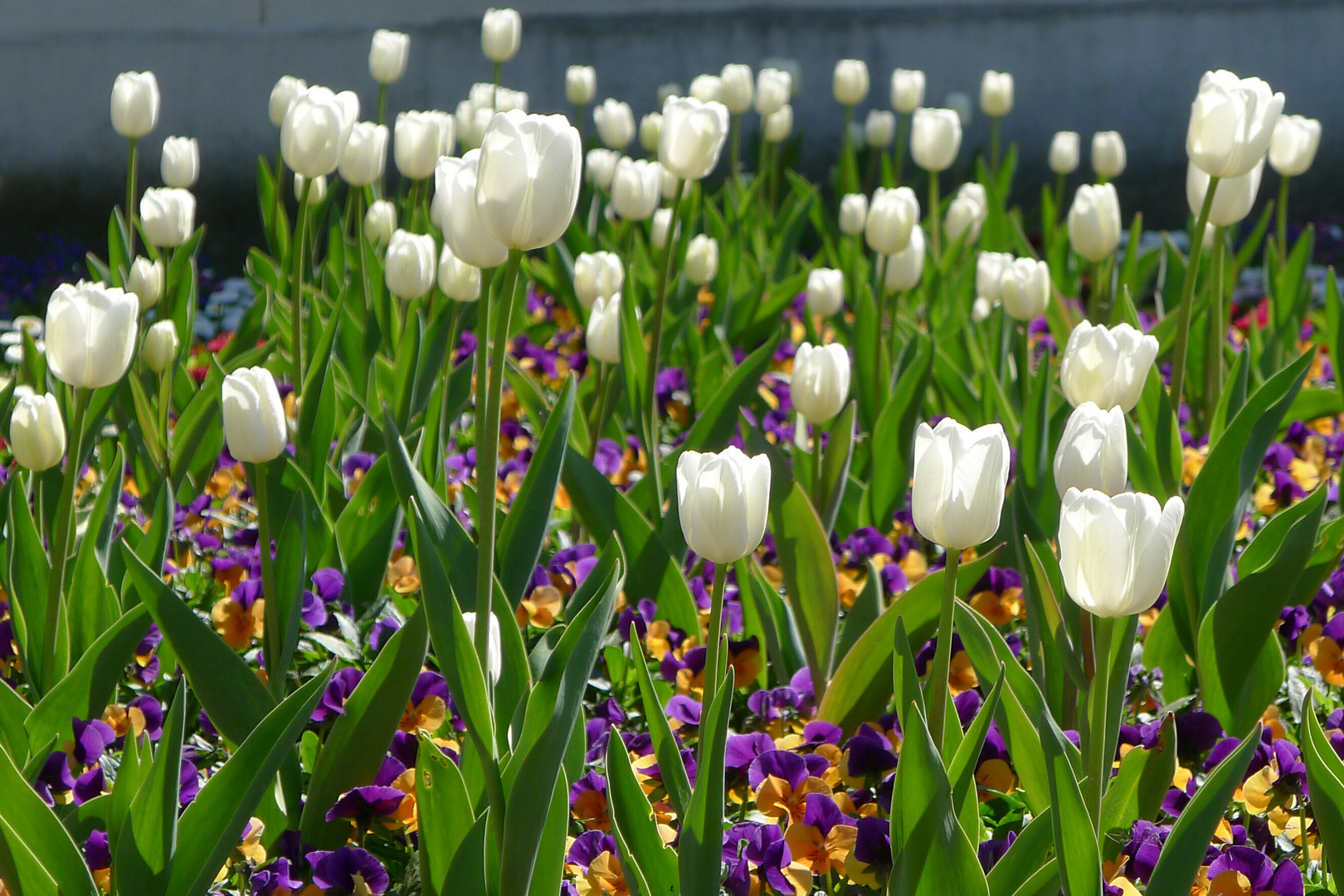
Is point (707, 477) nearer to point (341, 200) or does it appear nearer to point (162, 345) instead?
point (162, 345)

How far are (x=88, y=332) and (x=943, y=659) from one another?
99cm

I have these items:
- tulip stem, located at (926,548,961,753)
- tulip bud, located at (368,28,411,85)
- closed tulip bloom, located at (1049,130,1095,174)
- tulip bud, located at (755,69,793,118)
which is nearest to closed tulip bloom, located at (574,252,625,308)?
tulip bud, located at (368,28,411,85)

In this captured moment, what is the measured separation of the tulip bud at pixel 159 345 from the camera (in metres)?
2.29

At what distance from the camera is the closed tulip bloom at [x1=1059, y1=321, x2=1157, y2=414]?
1494 mm

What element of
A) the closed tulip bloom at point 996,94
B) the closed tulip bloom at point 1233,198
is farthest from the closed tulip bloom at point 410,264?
the closed tulip bloom at point 996,94

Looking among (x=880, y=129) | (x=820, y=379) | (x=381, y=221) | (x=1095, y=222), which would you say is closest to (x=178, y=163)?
A: (x=381, y=221)

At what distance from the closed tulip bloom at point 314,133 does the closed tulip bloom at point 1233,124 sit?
4.34ft

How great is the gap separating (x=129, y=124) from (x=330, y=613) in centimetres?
145

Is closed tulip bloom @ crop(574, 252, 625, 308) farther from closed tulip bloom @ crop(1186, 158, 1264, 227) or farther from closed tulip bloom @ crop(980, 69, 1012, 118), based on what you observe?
closed tulip bloom @ crop(980, 69, 1012, 118)

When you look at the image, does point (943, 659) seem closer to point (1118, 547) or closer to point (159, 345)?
point (1118, 547)

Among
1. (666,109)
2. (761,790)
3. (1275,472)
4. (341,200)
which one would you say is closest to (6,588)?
(761,790)

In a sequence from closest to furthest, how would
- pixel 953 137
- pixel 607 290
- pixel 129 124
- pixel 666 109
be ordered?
pixel 666 109, pixel 607 290, pixel 129 124, pixel 953 137

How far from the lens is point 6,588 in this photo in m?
1.68

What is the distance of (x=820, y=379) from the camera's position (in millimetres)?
1912
